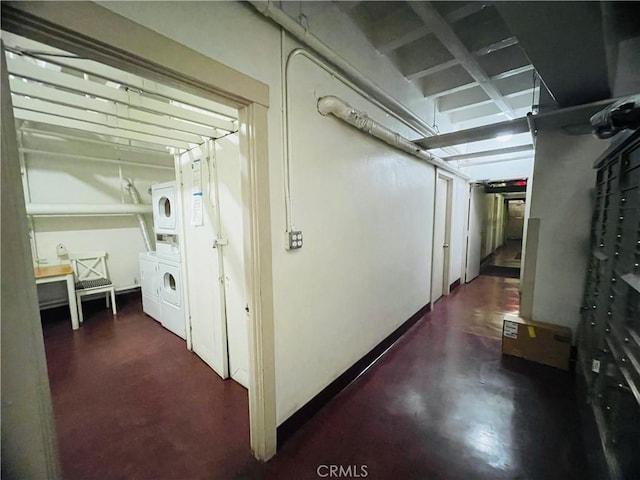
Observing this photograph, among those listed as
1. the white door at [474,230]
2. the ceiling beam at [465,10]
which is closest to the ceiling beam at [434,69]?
the ceiling beam at [465,10]

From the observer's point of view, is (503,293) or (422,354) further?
(503,293)

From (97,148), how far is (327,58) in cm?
437

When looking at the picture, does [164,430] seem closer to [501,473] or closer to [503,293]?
[501,473]

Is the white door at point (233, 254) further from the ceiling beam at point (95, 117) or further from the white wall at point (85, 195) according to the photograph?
the white wall at point (85, 195)

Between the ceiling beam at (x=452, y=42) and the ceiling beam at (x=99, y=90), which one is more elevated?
the ceiling beam at (x=452, y=42)

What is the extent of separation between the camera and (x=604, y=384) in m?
1.55

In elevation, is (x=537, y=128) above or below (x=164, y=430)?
above

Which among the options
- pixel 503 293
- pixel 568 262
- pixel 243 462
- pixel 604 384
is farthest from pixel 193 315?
pixel 503 293

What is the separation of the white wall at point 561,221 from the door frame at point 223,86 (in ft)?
9.48

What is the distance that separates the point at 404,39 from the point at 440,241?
3083 mm

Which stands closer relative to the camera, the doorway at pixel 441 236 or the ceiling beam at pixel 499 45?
the ceiling beam at pixel 499 45

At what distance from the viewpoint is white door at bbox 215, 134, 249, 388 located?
2107mm

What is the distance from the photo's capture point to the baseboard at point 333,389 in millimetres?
1754

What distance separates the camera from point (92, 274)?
162 inches
